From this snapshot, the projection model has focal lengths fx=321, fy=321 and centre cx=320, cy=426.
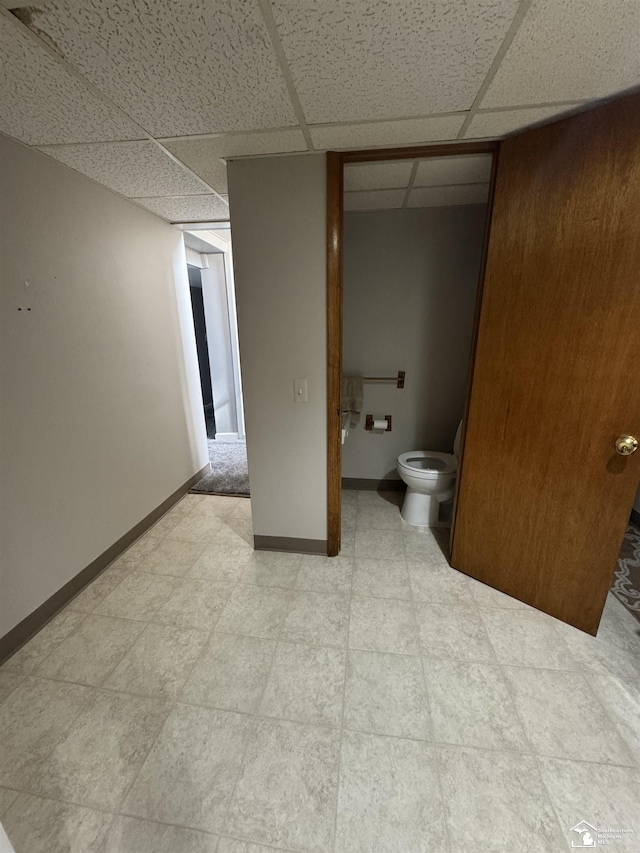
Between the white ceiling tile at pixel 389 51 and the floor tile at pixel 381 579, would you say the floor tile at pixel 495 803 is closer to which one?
the floor tile at pixel 381 579

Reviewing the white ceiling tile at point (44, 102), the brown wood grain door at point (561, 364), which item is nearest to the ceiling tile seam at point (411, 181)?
the brown wood grain door at point (561, 364)

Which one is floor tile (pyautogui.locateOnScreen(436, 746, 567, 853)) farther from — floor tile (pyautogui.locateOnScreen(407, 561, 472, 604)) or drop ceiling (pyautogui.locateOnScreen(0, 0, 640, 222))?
drop ceiling (pyautogui.locateOnScreen(0, 0, 640, 222))

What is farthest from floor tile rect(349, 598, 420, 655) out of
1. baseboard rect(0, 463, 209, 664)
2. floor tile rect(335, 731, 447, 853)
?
baseboard rect(0, 463, 209, 664)

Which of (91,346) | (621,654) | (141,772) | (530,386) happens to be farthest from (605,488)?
(91,346)

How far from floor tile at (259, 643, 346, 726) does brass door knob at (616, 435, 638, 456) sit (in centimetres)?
143

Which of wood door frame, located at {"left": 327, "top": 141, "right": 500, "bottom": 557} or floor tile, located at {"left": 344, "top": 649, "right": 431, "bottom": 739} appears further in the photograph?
wood door frame, located at {"left": 327, "top": 141, "right": 500, "bottom": 557}

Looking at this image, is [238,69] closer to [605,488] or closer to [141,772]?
[605,488]

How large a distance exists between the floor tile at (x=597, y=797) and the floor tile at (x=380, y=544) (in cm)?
108

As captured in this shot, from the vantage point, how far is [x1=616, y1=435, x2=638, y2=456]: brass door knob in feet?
4.16

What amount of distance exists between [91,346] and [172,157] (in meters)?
1.06

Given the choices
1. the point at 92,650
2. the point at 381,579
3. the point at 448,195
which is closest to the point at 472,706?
the point at 381,579

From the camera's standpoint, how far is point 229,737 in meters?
1.12

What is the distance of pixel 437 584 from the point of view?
180 cm

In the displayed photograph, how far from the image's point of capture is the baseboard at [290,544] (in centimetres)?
204
